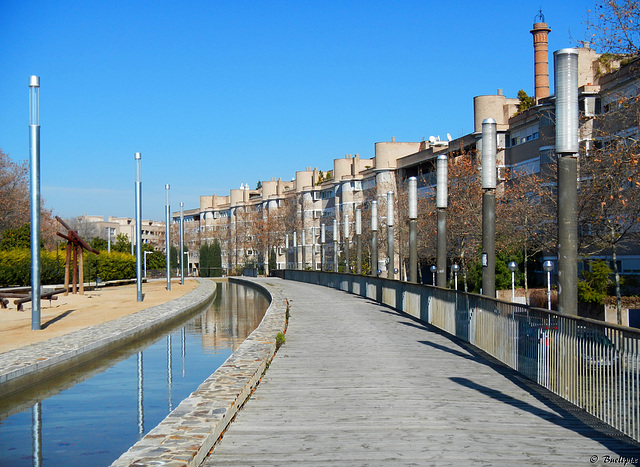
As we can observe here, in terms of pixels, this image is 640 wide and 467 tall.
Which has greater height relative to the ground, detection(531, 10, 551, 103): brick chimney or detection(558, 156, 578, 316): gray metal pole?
detection(531, 10, 551, 103): brick chimney

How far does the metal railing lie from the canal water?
223 inches

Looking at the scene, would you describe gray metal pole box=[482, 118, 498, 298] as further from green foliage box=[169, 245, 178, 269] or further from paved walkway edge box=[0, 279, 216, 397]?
green foliage box=[169, 245, 178, 269]

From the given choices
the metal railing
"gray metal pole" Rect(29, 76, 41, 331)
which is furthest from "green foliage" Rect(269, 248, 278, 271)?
the metal railing

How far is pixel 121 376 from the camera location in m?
15.3

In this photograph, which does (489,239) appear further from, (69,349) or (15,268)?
(15,268)

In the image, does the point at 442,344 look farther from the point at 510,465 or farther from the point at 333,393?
the point at 510,465

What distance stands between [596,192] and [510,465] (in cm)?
1655

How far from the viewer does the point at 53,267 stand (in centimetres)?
5072

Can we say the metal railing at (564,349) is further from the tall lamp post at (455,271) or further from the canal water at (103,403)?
the tall lamp post at (455,271)

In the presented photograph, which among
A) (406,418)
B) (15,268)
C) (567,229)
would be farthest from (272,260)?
(406,418)

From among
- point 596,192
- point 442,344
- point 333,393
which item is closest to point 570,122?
point 333,393

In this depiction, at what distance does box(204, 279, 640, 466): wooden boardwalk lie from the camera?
281 inches

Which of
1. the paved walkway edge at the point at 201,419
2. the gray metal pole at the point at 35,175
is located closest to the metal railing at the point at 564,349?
the paved walkway edge at the point at 201,419

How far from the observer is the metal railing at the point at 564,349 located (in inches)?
285
